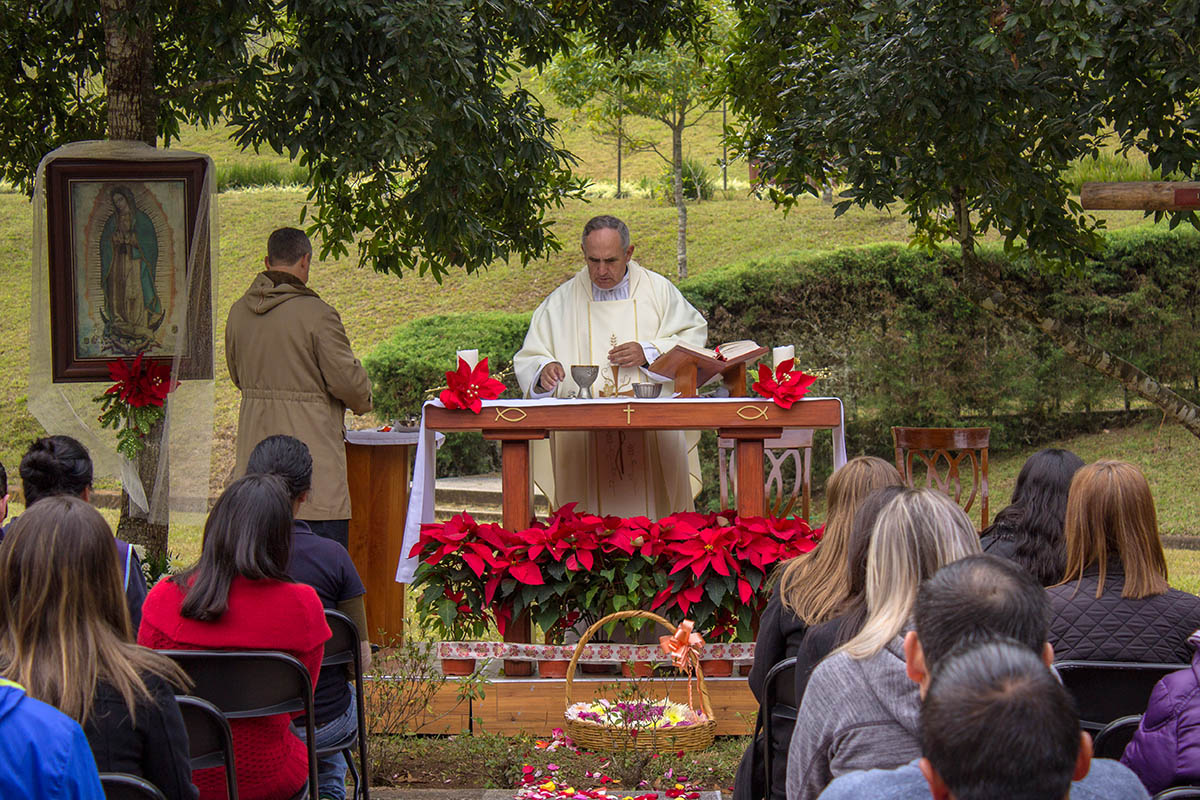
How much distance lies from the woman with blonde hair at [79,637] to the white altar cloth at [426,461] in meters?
2.76

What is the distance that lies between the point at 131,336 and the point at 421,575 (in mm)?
1692

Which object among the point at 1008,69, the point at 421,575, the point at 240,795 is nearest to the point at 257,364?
the point at 421,575

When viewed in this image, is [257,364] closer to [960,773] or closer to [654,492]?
[654,492]

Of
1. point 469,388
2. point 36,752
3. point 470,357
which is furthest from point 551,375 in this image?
point 36,752

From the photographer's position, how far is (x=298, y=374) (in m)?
5.15

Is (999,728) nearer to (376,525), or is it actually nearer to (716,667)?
(716,667)

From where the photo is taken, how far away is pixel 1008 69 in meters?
5.41

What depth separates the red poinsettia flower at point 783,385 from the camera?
195 inches

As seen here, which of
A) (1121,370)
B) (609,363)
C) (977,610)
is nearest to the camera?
(977,610)

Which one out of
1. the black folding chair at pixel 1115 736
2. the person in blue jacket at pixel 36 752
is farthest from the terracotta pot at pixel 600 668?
the person in blue jacket at pixel 36 752

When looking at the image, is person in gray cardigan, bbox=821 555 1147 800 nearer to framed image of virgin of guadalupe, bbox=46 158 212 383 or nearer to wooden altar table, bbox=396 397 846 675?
wooden altar table, bbox=396 397 846 675

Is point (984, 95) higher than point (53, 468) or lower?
higher

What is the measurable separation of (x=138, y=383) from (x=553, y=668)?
2.20 m

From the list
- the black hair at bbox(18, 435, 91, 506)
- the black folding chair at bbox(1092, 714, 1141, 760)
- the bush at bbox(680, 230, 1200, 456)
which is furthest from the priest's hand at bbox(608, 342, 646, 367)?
the bush at bbox(680, 230, 1200, 456)
